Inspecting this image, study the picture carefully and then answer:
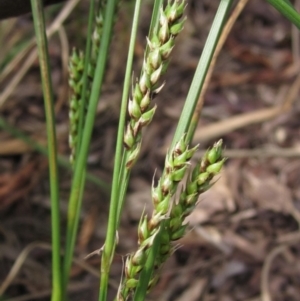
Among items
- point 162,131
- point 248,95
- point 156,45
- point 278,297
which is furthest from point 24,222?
point 156,45

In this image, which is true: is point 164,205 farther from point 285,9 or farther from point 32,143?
point 32,143

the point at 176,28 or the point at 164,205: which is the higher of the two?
the point at 176,28

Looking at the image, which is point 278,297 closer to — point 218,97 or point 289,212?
point 289,212

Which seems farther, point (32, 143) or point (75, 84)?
point (32, 143)

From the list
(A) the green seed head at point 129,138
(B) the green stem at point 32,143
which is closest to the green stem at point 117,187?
(A) the green seed head at point 129,138

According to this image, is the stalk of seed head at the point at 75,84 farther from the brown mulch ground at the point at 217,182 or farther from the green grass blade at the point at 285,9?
the brown mulch ground at the point at 217,182

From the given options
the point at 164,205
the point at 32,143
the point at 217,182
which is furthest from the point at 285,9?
the point at 217,182
